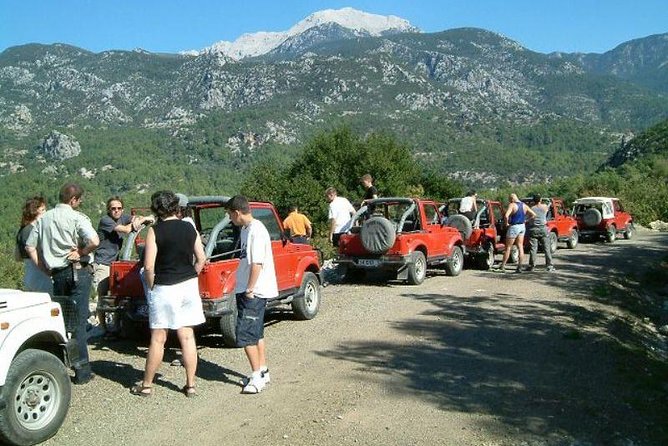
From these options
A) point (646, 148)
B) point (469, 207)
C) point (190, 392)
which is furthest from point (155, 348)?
point (646, 148)

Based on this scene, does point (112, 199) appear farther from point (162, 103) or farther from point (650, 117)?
point (650, 117)

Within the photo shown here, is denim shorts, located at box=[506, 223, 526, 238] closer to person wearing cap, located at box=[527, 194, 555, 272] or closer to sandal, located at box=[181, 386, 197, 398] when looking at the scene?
person wearing cap, located at box=[527, 194, 555, 272]

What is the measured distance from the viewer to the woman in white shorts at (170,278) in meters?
5.71

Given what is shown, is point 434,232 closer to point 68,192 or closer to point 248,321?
point 248,321

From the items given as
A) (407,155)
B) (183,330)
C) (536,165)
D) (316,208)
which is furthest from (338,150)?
(536,165)

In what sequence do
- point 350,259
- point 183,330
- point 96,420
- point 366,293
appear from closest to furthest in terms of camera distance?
1. point 96,420
2. point 183,330
3. point 366,293
4. point 350,259

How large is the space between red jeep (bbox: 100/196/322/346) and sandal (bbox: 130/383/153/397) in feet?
4.39

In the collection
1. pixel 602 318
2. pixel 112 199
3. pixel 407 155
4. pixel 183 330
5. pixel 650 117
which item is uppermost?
pixel 650 117

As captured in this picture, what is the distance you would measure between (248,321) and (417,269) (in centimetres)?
717

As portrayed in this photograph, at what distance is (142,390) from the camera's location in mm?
5988

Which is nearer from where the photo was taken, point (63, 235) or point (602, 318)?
point (63, 235)

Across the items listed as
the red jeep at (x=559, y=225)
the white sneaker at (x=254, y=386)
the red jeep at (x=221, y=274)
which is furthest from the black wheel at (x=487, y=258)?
the white sneaker at (x=254, y=386)

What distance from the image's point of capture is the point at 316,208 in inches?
1575

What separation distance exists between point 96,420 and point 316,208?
34.7 meters
